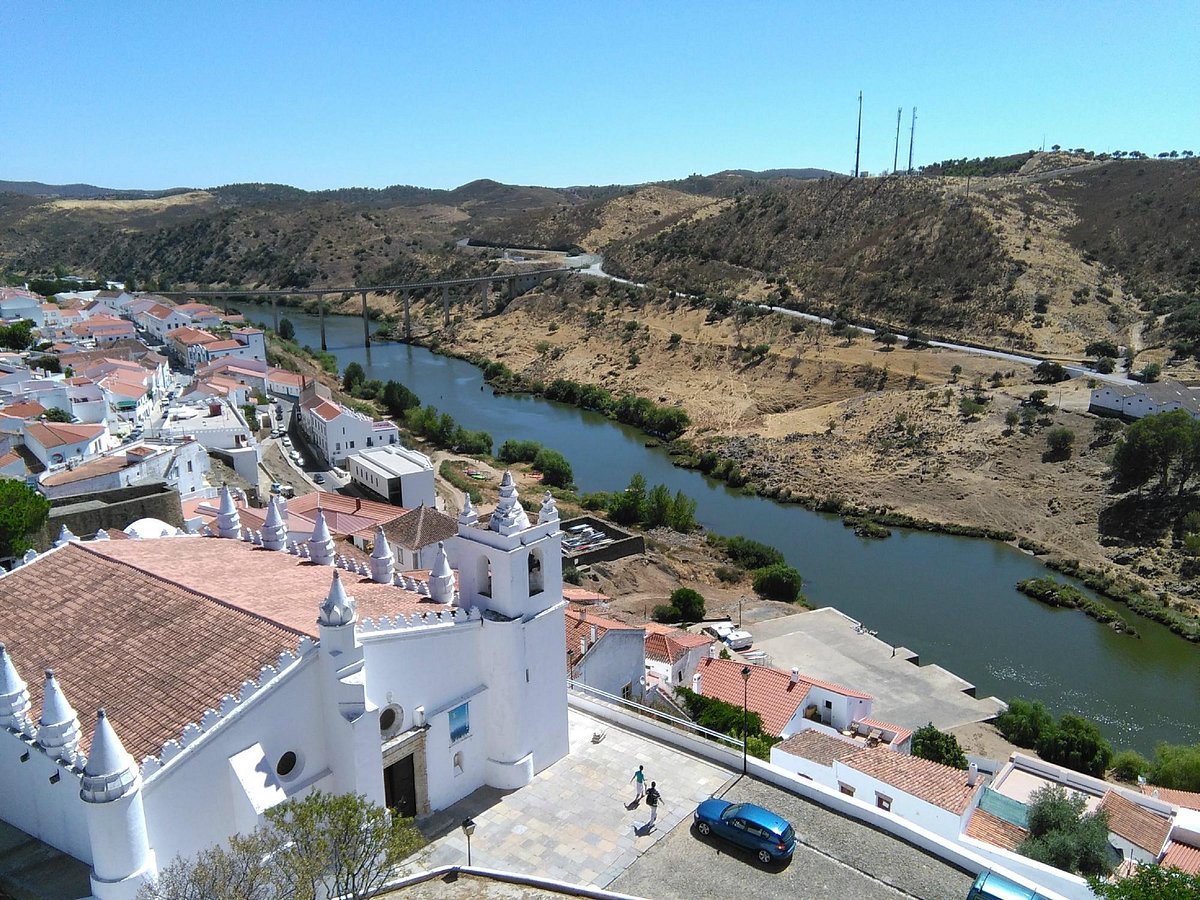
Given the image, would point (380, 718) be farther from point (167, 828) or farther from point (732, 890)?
point (732, 890)

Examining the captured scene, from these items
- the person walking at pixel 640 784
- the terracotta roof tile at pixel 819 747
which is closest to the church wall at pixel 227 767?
the person walking at pixel 640 784

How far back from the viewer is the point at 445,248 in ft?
427

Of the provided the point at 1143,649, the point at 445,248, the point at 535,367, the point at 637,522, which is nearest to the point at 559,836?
the point at 1143,649

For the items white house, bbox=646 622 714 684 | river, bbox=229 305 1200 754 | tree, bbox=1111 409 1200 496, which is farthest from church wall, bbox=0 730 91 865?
tree, bbox=1111 409 1200 496

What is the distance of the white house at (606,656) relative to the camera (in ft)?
71.1

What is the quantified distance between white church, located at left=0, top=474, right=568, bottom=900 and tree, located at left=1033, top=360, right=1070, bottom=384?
174ft

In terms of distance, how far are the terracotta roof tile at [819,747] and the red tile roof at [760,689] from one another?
2.39 metres

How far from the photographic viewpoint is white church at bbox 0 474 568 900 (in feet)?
36.2

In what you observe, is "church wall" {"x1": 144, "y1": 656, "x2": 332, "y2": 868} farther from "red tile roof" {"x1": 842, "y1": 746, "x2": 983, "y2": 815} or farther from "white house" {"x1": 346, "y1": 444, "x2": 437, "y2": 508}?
"white house" {"x1": 346, "y1": 444, "x2": 437, "y2": 508}

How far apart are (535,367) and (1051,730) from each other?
204ft

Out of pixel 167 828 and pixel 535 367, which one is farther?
pixel 535 367

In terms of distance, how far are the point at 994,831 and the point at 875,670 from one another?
1305 centimetres

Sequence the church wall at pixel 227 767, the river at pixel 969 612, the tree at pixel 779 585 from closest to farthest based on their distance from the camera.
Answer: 1. the church wall at pixel 227 767
2. the river at pixel 969 612
3. the tree at pixel 779 585

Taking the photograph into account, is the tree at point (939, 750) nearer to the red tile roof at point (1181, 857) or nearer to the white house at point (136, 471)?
the red tile roof at point (1181, 857)
